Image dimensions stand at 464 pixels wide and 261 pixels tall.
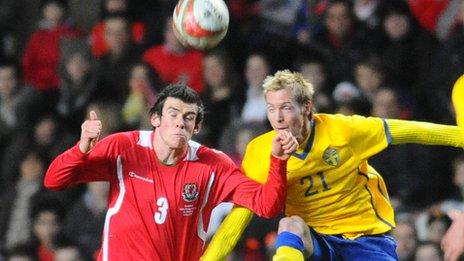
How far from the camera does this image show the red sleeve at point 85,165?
27.9ft

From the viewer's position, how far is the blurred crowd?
11531mm

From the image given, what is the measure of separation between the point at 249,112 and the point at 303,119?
139 inches

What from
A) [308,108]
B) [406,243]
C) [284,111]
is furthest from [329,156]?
[406,243]

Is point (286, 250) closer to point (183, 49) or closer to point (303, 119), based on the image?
point (303, 119)

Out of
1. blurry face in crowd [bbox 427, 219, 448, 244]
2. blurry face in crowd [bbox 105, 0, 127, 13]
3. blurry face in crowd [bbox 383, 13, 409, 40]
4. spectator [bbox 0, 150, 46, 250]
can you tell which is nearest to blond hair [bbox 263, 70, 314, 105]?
blurry face in crowd [bbox 427, 219, 448, 244]

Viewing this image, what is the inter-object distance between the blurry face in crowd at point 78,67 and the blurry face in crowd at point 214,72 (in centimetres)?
133

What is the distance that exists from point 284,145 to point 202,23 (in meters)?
1.22

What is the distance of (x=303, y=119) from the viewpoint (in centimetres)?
882

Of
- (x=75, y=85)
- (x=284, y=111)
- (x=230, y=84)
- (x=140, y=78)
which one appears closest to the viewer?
(x=284, y=111)

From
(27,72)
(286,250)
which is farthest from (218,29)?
(27,72)

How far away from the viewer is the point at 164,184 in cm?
877

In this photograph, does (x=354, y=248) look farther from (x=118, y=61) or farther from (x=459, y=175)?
(x=118, y=61)

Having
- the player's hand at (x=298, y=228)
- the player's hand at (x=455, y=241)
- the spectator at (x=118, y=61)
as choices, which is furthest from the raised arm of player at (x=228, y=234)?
the spectator at (x=118, y=61)

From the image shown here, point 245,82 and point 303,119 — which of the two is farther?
point 245,82
